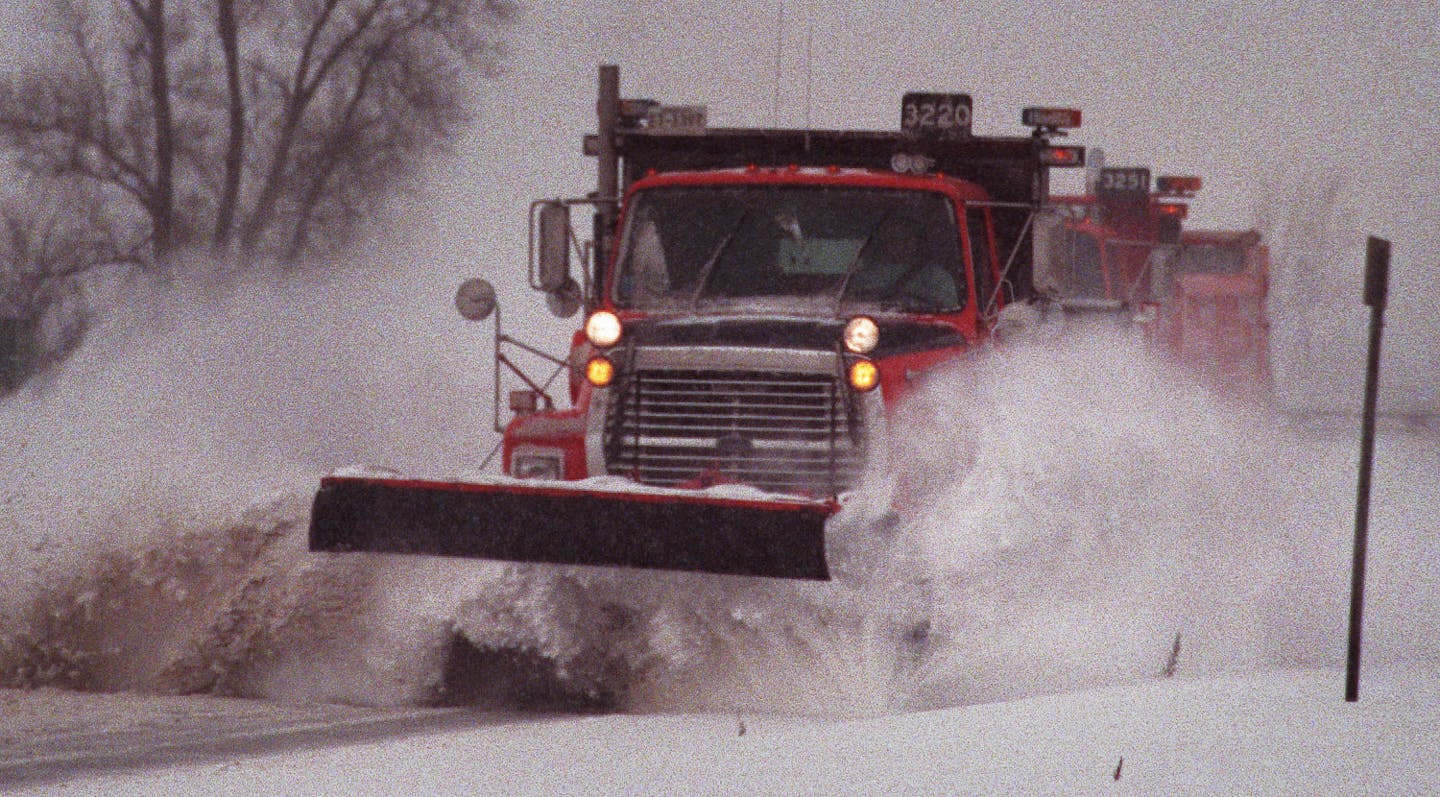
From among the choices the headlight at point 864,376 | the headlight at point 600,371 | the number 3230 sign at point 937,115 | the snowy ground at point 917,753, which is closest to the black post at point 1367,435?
the snowy ground at point 917,753

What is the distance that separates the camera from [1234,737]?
850cm

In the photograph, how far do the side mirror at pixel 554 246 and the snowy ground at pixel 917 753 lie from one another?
298 centimetres

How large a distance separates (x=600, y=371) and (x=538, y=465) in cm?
55

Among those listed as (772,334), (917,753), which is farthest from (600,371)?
(917,753)

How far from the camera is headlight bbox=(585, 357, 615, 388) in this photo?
36.1 feet

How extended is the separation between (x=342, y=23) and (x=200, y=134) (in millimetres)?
2569

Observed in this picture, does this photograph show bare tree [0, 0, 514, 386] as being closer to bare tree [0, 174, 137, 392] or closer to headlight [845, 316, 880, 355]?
bare tree [0, 174, 137, 392]

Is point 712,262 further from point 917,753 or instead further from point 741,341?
point 917,753

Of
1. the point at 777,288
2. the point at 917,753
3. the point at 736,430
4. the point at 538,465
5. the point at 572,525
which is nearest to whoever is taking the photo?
the point at 917,753

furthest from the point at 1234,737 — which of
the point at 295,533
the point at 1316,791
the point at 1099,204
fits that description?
the point at 1099,204

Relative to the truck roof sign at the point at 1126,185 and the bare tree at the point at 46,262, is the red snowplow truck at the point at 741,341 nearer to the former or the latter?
the truck roof sign at the point at 1126,185

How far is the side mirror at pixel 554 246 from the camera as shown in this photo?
1223 centimetres

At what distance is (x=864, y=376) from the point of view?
34.9 ft

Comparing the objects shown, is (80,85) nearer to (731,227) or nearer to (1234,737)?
(731,227)
